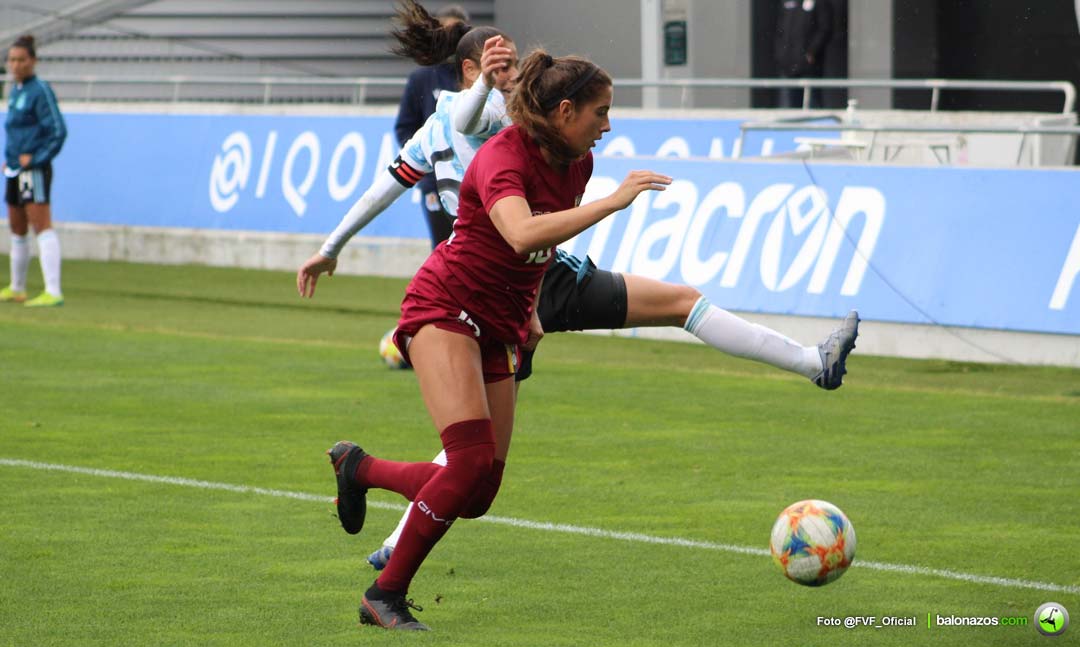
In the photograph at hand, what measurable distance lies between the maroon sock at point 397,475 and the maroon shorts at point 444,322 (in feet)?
1.29

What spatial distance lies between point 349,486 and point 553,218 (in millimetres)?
1445

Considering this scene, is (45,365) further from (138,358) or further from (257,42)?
(257,42)

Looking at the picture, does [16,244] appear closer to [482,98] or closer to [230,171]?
[230,171]

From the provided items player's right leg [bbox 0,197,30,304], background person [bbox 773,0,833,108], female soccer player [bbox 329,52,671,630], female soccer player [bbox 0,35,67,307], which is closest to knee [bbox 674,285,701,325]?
female soccer player [bbox 329,52,671,630]

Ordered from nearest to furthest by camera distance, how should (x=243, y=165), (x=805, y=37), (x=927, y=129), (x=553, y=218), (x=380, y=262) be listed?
(x=553, y=218)
(x=927, y=129)
(x=380, y=262)
(x=243, y=165)
(x=805, y=37)

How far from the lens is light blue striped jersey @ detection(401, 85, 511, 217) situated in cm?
720

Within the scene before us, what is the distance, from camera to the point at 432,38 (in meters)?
7.44

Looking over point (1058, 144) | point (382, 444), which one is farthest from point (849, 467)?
point (1058, 144)

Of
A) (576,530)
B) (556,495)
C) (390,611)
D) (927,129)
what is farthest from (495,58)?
(927,129)

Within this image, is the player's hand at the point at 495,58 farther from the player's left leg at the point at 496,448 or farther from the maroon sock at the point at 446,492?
the maroon sock at the point at 446,492

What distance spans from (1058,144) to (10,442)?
1227 centimetres

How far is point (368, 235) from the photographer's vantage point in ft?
63.0

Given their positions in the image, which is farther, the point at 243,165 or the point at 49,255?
the point at 243,165

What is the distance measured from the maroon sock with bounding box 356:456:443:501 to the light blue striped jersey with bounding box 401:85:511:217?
1.35 metres
